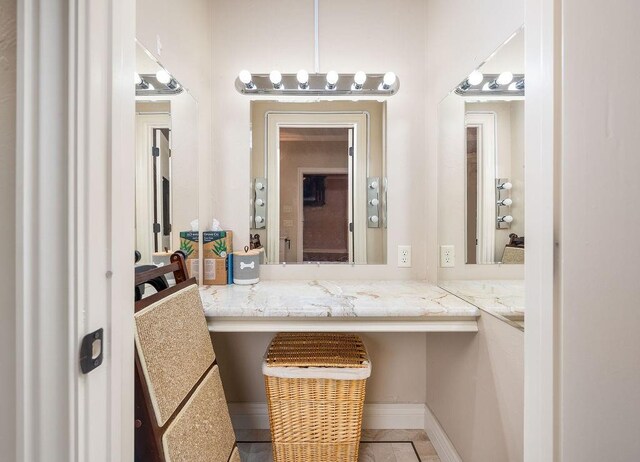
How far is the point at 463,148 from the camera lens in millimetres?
1271

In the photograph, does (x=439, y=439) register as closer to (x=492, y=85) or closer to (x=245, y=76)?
(x=492, y=85)

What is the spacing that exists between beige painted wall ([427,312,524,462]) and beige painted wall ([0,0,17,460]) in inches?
46.5

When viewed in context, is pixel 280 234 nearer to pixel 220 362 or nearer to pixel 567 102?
pixel 220 362

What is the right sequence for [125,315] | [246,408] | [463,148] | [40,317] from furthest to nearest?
[246,408]
[463,148]
[125,315]
[40,317]

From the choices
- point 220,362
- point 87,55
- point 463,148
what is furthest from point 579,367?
point 220,362

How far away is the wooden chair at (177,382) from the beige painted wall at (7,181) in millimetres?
305

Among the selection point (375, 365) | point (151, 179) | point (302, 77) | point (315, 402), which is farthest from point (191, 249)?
point (375, 365)

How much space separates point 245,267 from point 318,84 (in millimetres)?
1040

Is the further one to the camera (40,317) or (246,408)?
(246,408)

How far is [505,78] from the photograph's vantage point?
101cm

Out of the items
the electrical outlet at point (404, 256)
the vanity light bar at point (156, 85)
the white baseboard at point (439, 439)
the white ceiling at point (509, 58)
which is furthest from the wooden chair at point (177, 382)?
the white ceiling at point (509, 58)

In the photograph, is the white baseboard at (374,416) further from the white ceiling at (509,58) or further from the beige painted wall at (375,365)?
the white ceiling at (509,58)

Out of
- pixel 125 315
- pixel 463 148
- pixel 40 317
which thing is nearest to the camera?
pixel 40 317

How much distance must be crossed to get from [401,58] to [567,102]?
4.71ft
